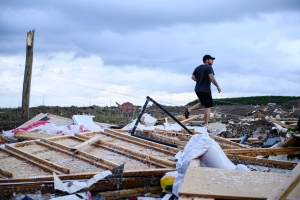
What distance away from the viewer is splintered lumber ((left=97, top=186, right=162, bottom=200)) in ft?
14.0

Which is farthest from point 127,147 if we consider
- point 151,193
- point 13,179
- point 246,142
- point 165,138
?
point 246,142

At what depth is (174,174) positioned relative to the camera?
4445 mm

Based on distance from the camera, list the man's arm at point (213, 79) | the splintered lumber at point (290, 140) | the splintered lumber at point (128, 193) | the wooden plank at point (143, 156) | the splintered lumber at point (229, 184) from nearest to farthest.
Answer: the splintered lumber at point (229, 184), the splintered lumber at point (128, 193), the wooden plank at point (143, 156), the splintered lumber at point (290, 140), the man's arm at point (213, 79)

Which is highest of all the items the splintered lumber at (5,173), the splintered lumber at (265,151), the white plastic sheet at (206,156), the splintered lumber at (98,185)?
the white plastic sheet at (206,156)

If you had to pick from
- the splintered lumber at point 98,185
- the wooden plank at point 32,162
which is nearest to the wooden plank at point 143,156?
the splintered lumber at point 98,185

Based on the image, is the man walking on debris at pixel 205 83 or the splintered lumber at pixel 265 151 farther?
the man walking on debris at pixel 205 83

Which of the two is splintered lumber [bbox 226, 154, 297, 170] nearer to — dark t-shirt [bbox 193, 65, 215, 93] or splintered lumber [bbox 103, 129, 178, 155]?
splintered lumber [bbox 103, 129, 178, 155]

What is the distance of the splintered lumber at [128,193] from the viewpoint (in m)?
4.26

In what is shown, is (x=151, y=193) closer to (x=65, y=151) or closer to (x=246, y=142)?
(x=65, y=151)

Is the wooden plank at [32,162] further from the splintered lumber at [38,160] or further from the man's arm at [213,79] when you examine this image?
the man's arm at [213,79]

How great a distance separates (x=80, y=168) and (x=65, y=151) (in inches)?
36.4

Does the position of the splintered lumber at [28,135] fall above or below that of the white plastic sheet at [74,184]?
above

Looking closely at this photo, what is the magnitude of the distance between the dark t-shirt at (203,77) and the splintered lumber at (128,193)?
16.4 ft

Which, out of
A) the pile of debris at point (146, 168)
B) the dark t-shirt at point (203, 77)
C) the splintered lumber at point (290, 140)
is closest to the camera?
the pile of debris at point (146, 168)
